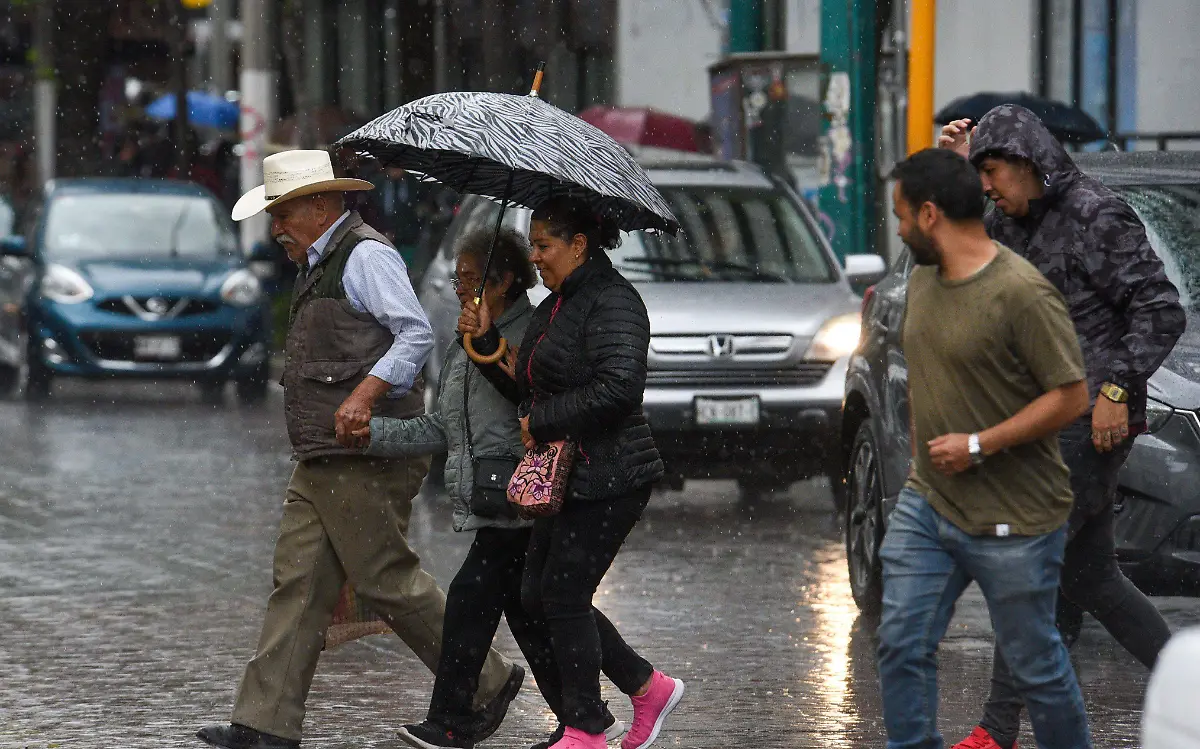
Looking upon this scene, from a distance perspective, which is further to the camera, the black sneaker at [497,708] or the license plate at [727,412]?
the license plate at [727,412]

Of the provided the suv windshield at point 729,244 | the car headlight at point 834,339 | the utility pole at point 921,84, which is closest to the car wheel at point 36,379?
the suv windshield at point 729,244

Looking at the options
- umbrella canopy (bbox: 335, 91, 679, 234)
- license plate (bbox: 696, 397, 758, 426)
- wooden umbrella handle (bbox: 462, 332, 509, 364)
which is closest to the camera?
umbrella canopy (bbox: 335, 91, 679, 234)

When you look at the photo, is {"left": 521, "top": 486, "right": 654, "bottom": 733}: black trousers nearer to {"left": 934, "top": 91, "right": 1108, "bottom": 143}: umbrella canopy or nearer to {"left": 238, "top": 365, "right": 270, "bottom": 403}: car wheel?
{"left": 934, "top": 91, "right": 1108, "bottom": 143}: umbrella canopy

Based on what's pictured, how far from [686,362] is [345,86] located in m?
32.1

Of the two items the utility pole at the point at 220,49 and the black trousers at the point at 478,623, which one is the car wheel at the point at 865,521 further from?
the utility pole at the point at 220,49

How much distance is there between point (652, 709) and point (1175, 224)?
3122mm

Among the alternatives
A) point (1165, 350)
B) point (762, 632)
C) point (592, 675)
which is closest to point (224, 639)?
point (762, 632)

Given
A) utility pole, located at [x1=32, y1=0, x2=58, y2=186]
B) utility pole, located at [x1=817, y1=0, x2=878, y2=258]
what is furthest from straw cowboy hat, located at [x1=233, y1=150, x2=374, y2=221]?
utility pole, located at [x1=32, y1=0, x2=58, y2=186]

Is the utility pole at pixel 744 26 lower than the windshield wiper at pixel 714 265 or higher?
higher

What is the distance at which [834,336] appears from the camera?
464 inches

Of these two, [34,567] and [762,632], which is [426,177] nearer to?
[762,632]

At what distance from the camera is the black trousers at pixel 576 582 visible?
6.06m

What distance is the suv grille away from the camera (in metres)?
11.6

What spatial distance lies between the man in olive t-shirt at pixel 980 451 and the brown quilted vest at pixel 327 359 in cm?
170
